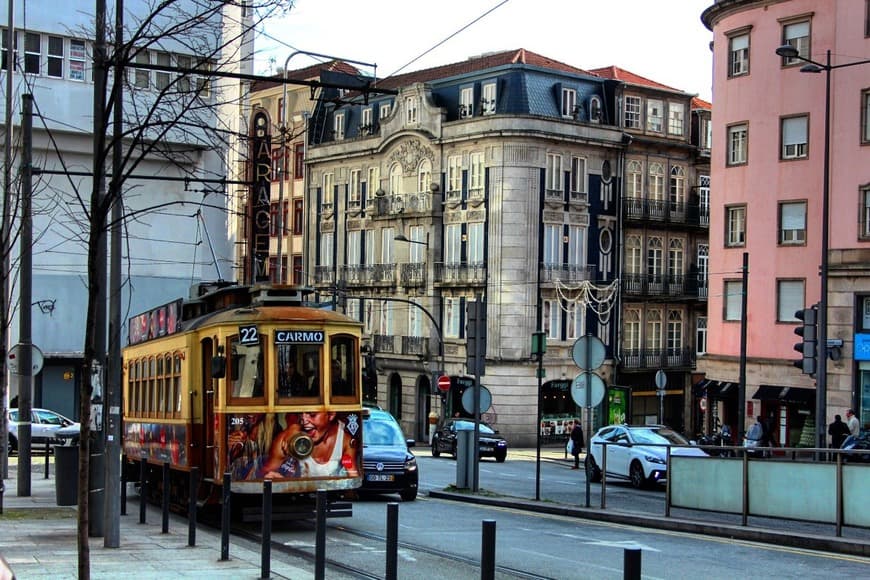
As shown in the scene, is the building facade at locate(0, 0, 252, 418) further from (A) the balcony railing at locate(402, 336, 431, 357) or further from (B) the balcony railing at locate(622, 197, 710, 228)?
(B) the balcony railing at locate(622, 197, 710, 228)

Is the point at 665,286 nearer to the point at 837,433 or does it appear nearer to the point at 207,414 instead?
the point at 837,433

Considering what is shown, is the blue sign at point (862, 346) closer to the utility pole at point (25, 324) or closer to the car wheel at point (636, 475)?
the car wheel at point (636, 475)

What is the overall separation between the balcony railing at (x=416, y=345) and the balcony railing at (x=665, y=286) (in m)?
9.88

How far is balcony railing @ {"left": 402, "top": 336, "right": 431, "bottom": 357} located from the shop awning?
22.8 meters

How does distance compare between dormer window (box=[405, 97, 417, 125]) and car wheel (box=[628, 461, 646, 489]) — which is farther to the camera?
dormer window (box=[405, 97, 417, 125])

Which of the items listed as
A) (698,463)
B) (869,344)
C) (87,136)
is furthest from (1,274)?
(87,136)

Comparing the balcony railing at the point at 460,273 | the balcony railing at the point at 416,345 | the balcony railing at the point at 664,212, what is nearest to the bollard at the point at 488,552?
the balcony railing at the point at 460,273

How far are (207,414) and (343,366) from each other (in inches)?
87.4

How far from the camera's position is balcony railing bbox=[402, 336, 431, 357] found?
6316cm

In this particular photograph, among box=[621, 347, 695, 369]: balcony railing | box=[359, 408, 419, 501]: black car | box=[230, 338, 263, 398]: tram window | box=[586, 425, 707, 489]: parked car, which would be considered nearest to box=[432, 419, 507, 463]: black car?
box=[586, 425, 707, 489]: parked car

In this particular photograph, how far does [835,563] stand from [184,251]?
39566 millimetres

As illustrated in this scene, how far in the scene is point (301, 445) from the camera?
1861 centimetres

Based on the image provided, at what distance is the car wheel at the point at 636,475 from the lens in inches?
1232

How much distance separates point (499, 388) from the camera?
2336 inches
